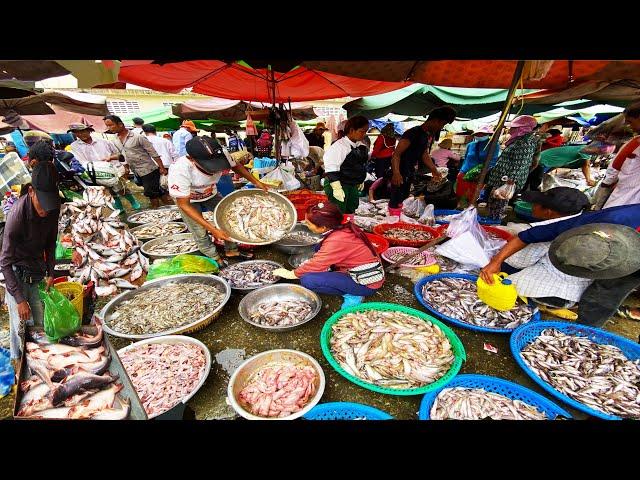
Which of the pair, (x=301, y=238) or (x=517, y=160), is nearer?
(x=301, y=238)

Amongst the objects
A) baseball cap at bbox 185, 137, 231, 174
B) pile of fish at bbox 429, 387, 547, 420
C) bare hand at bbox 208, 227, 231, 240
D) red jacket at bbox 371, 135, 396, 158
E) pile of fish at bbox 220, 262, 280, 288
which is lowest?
pile of fish at bbox 429, 387, 547, 420

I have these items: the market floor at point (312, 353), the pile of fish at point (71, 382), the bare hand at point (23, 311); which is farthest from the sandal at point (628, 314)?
the bare hand at point (23, 311)

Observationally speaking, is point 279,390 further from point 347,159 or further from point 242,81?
point 242,81

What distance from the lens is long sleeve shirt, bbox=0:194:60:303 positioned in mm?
2191

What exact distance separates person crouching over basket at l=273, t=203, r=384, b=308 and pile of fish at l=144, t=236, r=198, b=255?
2136 millimetres

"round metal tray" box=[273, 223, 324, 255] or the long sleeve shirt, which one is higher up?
the long sleeve shirt

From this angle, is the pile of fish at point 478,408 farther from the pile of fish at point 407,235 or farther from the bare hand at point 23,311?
the bare hand at point 23,311

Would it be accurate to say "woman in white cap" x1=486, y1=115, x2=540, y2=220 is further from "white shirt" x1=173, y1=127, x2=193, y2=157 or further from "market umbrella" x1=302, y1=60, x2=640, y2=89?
"white shirt" x1=173, y1=127, x2=193, y2=157

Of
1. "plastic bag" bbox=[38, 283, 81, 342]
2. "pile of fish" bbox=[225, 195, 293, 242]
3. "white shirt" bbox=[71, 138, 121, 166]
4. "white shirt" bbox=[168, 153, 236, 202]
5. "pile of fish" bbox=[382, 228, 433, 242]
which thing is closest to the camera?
"plastic bag" bbox=[38, 283, 81, 342]

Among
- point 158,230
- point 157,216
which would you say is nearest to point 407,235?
point 158,230

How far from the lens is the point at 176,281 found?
13.7ft

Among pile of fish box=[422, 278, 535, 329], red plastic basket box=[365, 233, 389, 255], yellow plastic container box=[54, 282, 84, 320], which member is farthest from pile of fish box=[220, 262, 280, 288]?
pile of fish box=[422, 278, 535, 329]

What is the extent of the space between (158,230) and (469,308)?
19.5 feet

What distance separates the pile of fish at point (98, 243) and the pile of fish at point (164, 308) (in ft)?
1.14
